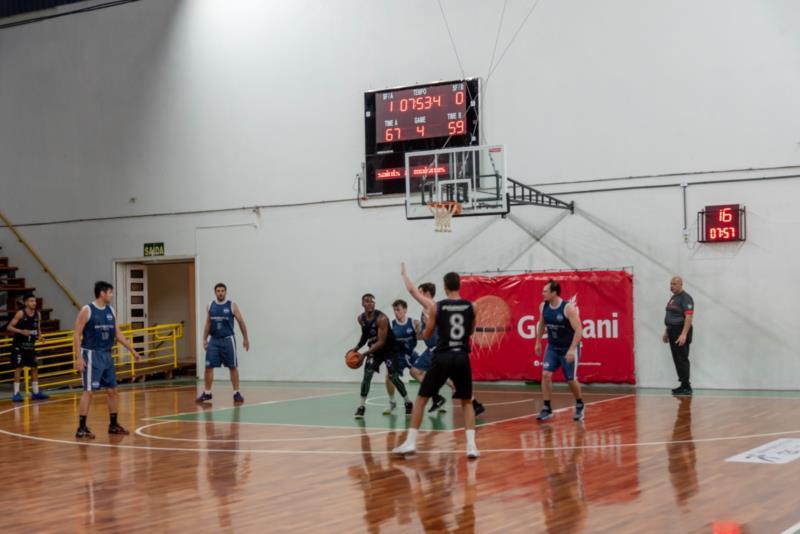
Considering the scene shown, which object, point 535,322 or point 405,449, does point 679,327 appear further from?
point 405,449

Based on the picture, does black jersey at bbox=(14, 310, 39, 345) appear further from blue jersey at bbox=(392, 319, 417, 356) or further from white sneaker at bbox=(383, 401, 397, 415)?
blue jersey at bbox=(392, 319, 417, 356)

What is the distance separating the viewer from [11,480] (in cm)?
946

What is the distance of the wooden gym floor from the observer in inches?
285

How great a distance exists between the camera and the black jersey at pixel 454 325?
32.8 feet

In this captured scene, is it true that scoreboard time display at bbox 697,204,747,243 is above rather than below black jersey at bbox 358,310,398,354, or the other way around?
above

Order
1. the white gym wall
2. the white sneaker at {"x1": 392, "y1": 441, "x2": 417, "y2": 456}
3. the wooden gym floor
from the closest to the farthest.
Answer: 1. the wooden gym floor
2. the white sneaker at {"x1": 392, "y1": 441, "x2": 417, "y2": 456}
3. the white gym wall

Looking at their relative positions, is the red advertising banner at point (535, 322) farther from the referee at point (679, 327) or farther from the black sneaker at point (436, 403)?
the black sneaker at point (436, 403)

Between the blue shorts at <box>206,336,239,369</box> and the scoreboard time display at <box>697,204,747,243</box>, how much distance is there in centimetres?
829

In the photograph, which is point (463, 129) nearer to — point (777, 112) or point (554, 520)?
point (777, 112)

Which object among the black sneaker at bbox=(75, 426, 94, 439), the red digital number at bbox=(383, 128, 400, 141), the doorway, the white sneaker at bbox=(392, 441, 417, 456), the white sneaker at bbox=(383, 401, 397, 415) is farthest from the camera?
the doorway

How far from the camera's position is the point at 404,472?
A: 927 centimetres

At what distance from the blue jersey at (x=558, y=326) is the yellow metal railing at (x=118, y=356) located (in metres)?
11.0

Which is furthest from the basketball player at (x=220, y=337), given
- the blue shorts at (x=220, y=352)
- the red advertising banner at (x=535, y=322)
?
the red advertising banner at (x=535, y=322)

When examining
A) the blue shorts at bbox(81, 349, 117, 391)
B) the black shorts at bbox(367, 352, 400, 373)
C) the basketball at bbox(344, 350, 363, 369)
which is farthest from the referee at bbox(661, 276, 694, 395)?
the blue shorts at bbox(81, 349, 117, 391)
